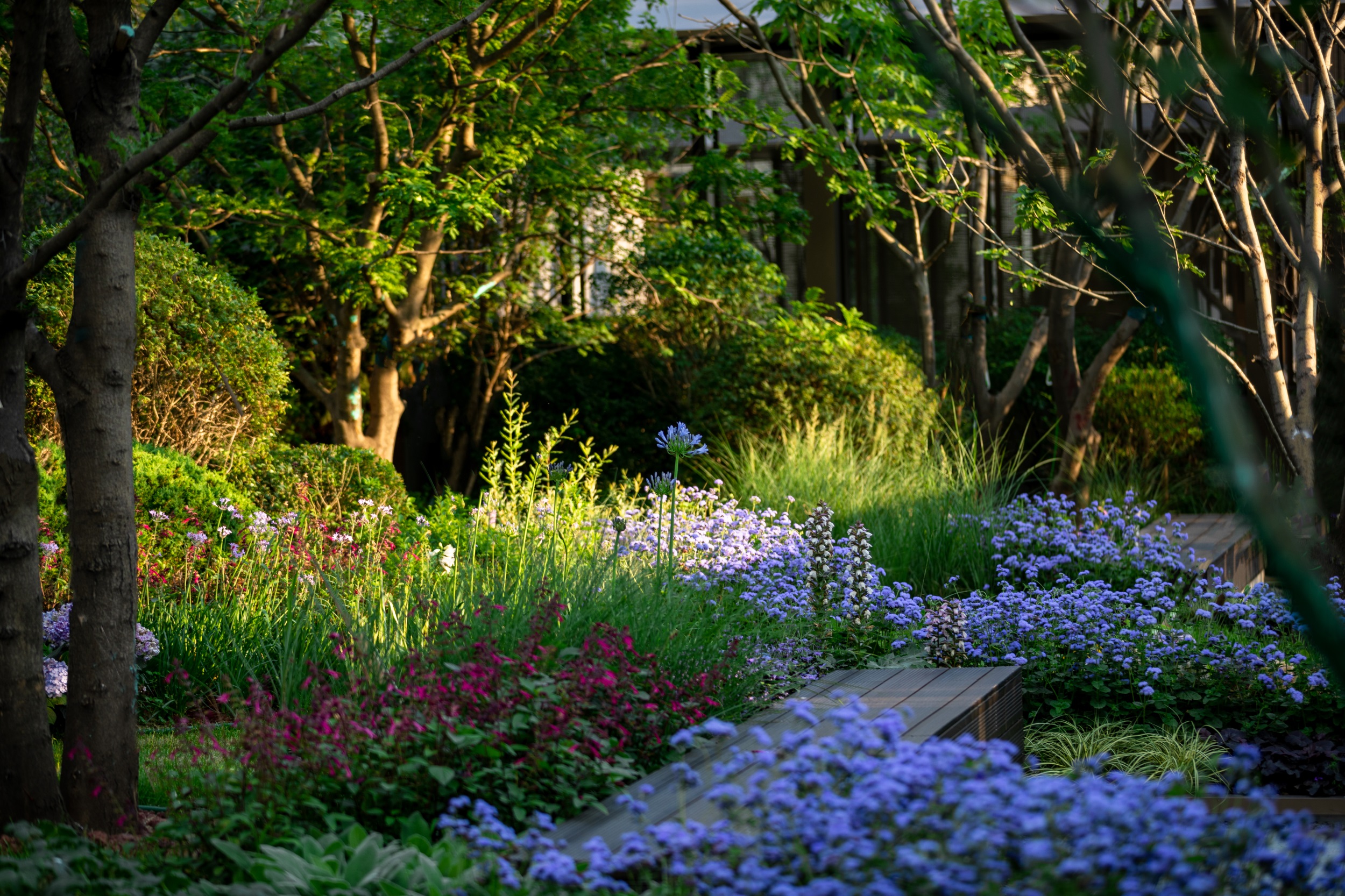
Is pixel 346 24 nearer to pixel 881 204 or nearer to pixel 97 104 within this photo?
pixel 881 204

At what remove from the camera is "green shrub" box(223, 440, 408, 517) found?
693 cm

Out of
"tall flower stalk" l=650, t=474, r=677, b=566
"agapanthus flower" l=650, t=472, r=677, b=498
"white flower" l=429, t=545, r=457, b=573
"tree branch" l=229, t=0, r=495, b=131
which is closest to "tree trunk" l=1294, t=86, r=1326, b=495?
"tall flower stalk" l=650, t=474, r=677, b=566

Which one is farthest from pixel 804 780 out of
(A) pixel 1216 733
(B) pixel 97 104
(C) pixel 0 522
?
(A) pixel 1216 733

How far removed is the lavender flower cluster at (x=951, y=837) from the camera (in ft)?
5.51

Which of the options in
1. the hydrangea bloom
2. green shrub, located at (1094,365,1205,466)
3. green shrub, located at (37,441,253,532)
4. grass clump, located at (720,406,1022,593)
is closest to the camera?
the hydrangea bloom

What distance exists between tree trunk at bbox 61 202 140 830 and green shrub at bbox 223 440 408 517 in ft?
12.5

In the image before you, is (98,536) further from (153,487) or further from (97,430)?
(153,487)

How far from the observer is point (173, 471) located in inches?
226

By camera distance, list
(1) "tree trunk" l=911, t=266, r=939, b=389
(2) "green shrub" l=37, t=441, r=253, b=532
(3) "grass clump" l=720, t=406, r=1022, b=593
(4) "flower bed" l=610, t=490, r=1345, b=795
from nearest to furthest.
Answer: (4) "flower bed" l=610, t=490, r=1345, b=795, (2) "green shrub" l=37, t=441, r=253, b=532, (3) "grass clump" l=720, t=406, r=1022, b=593, (1) "tree trunk" l=911, t=266, r=939, b=389

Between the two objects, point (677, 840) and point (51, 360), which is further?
point (51, 360)

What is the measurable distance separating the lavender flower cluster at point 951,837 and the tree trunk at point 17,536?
1544 mm

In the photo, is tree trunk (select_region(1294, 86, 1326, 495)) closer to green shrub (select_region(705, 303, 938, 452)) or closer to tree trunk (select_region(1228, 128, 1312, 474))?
tree trunk (select_region(1228, 128, 1312, 474))

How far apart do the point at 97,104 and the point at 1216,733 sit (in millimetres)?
4088

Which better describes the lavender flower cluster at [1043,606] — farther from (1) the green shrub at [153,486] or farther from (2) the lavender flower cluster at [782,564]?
(1) the green shrub at [153,486]
